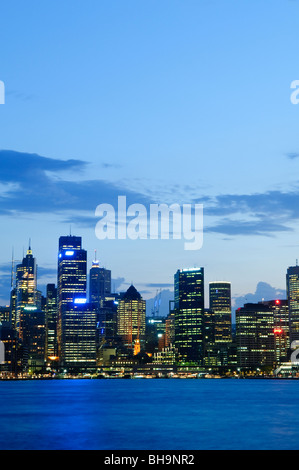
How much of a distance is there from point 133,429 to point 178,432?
6.92m
